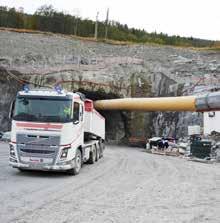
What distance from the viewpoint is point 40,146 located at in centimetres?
1396

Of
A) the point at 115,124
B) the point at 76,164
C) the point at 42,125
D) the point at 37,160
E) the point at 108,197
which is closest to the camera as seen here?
the point at 108,197

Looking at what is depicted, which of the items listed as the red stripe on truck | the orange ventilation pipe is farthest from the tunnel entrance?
the red stripe on truck

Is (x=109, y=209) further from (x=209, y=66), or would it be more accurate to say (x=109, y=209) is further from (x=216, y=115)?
(x=209, y=66)

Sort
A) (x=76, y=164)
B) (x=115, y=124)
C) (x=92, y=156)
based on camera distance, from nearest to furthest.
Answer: (x=76, y=164) → (x=92, y=156) → (x=115, y=124)

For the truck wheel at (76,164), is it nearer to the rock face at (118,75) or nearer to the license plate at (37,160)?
the license plate at (37,160)

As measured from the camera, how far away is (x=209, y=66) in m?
39.4

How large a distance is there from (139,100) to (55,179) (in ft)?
52.2

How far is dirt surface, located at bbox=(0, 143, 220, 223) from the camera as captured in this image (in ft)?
26.9

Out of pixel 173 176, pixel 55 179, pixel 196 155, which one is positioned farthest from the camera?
pixel 196 155

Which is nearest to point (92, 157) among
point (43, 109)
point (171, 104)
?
point (43, 109)

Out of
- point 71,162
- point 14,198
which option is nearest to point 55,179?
point 71,162

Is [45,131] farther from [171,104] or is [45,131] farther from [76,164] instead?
[171,104]

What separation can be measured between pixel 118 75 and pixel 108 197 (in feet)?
92.7

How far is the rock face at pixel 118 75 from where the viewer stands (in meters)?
35.7
